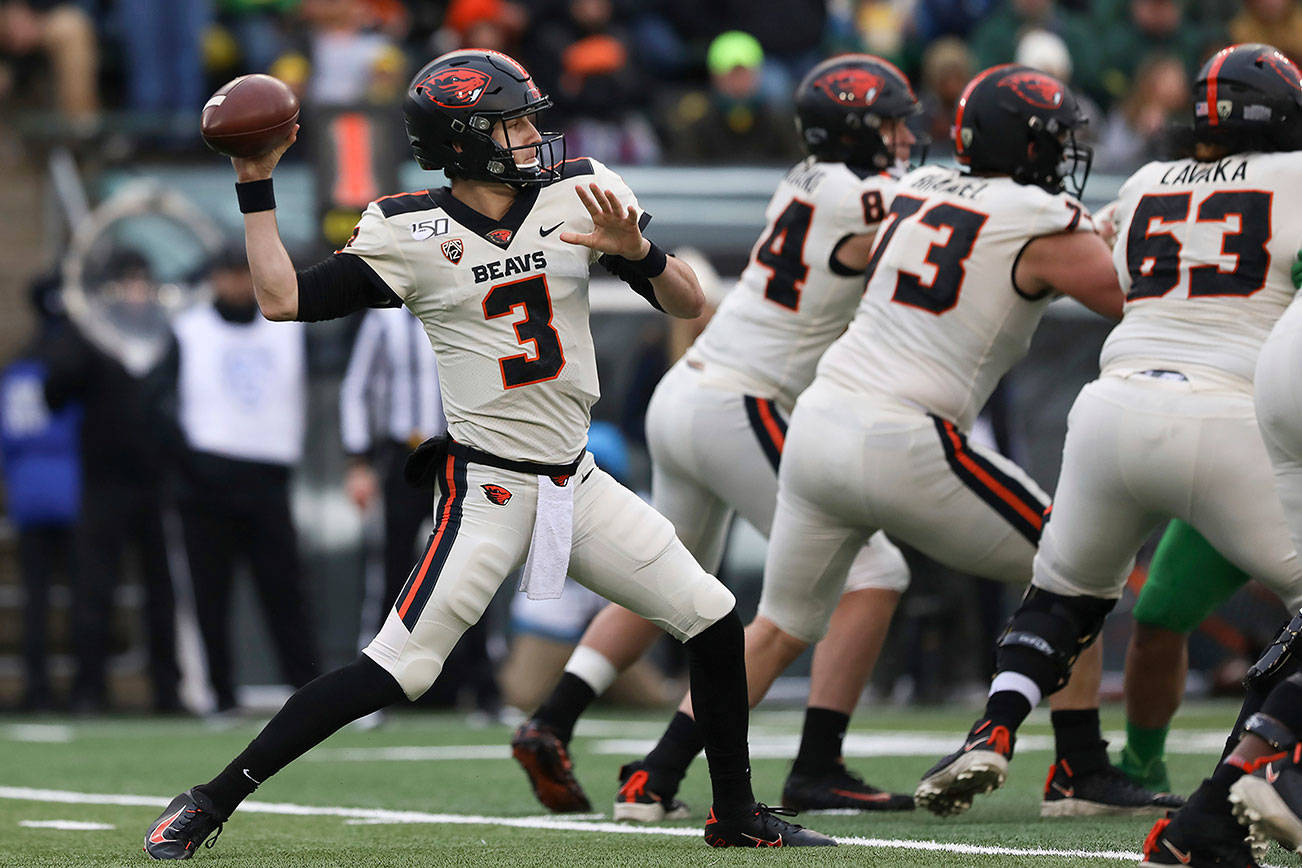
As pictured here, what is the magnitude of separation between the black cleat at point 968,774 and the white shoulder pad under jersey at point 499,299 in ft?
3.63

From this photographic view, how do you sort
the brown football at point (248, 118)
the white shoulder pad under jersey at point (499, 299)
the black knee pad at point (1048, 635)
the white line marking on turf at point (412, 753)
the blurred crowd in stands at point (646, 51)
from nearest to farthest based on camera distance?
the brown football at point (248, 118)
the white shoulder pad under jersey at point (499, 299)
the black knee pad at point (1048, 635)
the white line marking on turf at point (412, 753)
the blurred crowd in stands at point (646, 51)

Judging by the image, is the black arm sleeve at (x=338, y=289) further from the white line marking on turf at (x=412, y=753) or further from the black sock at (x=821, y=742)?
the white line marking on turf at (x=412, y=753)

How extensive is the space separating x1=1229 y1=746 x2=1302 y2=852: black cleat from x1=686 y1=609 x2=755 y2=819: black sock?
1.33m

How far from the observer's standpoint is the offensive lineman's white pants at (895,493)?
5441 mm

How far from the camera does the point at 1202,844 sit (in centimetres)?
384

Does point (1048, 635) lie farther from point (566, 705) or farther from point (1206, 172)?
point (566, 705)

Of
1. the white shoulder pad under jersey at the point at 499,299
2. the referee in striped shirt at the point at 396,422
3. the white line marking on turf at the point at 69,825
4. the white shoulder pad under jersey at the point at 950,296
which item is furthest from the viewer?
the referee in striped shirt at the point at 396,422

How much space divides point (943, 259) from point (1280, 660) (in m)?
1.74

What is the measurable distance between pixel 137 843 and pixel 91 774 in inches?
92.9

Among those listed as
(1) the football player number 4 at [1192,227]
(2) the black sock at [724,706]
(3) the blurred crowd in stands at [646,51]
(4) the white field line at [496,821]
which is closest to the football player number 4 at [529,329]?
(2) the black sock at [724,706]

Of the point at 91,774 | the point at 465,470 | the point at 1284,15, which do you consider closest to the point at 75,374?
the point at 91,774

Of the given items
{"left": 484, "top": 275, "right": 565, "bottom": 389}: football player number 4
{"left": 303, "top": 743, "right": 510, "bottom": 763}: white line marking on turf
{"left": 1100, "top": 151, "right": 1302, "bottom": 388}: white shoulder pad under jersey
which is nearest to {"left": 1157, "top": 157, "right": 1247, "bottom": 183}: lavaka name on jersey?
{"left": 1100, "top": 151, "right": 1302, "bottom": 388}: white shoulder pad under jersey

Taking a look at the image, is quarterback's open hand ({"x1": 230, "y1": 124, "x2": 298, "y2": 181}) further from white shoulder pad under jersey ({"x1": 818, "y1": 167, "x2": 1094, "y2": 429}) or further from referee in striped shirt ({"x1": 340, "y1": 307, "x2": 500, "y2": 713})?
referee in striped shirt ({"x1": 340, "y1": 307, "x2": 500, "y2": 713})

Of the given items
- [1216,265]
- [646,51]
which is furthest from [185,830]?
[646,51]
